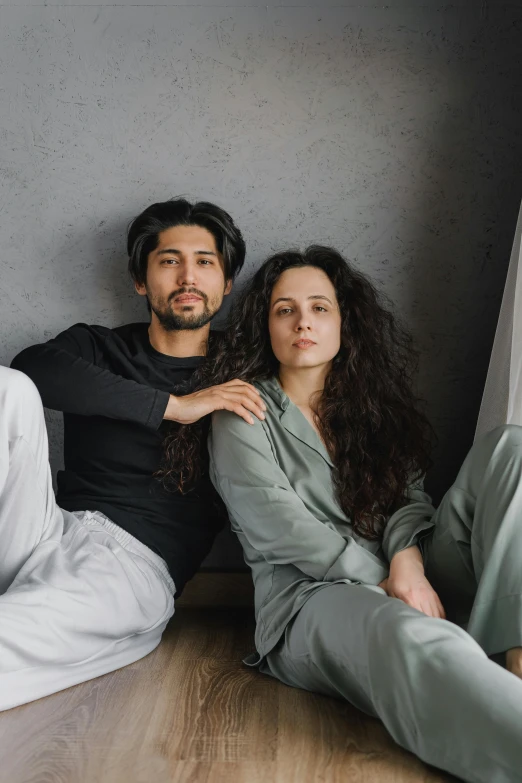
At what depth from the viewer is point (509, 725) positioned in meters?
1.22

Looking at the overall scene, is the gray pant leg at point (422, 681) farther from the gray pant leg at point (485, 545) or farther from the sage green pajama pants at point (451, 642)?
the gray pant leg at point (485, 545)

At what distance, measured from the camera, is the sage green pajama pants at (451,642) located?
4.16ft

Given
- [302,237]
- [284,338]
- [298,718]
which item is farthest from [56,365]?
[298,718]

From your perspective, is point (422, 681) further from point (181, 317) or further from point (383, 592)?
point (181, 317)

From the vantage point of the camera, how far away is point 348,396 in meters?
2.23

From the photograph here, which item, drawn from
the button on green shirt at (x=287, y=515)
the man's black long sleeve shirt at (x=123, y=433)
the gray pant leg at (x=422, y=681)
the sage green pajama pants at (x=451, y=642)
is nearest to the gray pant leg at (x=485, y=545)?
the sage green pajama pants at (x=451, y=642)

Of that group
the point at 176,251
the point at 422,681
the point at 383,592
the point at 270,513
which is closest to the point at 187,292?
the point at 176,251

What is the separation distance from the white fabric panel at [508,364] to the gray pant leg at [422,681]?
2.40ft

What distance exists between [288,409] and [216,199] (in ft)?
2.63

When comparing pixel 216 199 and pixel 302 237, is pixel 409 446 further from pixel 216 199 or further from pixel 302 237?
pixel 216 199

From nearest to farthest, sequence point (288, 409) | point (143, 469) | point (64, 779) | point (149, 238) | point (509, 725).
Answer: point (509, 725), point (64, 779), point (288, 409), point (143, 469), point (149, 238)

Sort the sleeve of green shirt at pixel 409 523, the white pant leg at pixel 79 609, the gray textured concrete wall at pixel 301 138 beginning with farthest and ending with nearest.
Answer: the gray textured concrete wall at pixel 301 138 → the sleeve of green shirt at pixel 409 523 → the white pant leg at pixel 79 609

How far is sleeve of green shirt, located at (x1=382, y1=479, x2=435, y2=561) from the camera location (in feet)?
6.37

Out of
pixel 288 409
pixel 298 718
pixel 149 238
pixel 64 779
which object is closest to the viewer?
pixel 64 779
